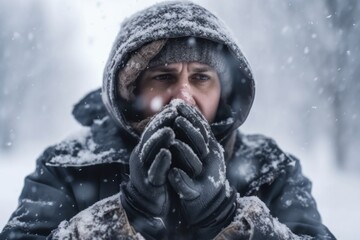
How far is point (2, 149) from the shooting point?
420 inches

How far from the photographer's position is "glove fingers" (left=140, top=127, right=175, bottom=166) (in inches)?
53.8

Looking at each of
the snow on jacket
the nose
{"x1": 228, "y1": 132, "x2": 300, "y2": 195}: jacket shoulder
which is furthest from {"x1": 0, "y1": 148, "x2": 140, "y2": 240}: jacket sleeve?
{"x1": 228, "y1": 132, "x2": 300, "y2": 195}: jacket shoulder

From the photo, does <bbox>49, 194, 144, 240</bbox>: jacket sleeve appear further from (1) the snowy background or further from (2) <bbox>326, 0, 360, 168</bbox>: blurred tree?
(2) <bbox>326, 0, 360, 168</bbox>: blurred tree

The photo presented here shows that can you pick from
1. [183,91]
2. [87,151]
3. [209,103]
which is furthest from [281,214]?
[87,151]

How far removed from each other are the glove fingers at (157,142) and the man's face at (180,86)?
1.71 feet

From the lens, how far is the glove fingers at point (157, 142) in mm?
1367

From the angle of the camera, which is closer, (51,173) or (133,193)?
(133,193)

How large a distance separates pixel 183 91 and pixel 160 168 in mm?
644

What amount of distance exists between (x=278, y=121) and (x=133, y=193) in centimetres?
962

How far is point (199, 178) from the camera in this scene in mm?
1474

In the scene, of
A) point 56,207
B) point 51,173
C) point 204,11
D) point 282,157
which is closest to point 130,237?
point 56,207

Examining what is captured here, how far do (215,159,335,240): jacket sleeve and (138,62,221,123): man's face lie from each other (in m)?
0.47

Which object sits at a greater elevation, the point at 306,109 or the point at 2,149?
the point at 306,109

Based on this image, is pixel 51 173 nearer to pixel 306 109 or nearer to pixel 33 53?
pixel 306 109
